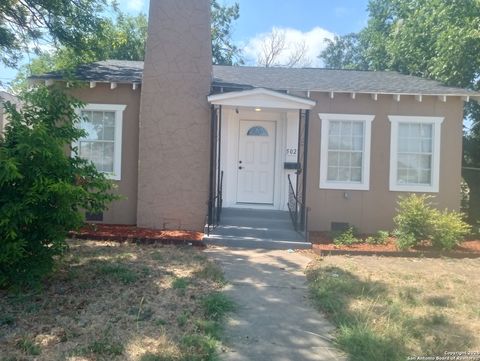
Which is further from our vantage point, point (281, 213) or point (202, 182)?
point (281, 213)

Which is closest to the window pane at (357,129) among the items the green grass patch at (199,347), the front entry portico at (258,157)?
the front entry portico at (258,157)

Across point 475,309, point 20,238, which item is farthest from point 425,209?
point 20,238

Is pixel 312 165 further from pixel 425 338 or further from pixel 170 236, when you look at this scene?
pixel 425 338

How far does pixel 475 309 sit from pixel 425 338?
4.48 ft

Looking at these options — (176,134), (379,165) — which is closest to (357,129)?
(379,165)

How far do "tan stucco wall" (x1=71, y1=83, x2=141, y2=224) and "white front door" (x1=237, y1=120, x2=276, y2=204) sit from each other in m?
2.61

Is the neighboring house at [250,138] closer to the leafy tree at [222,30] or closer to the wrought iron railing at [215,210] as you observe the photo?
the wrought iron railing at [215,210]

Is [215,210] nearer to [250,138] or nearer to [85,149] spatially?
[250,138]

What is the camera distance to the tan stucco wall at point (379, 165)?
10.7 meters

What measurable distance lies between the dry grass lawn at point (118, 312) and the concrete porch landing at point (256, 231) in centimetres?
162

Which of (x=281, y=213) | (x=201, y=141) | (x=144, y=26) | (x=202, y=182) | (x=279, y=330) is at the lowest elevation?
(x=279, y=330)

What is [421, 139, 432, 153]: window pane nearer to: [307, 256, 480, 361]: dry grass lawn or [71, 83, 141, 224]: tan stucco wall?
[307, 256, 480, 361]: dry grass lawn

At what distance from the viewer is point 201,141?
9922mm

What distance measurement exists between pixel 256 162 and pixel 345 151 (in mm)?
2234
